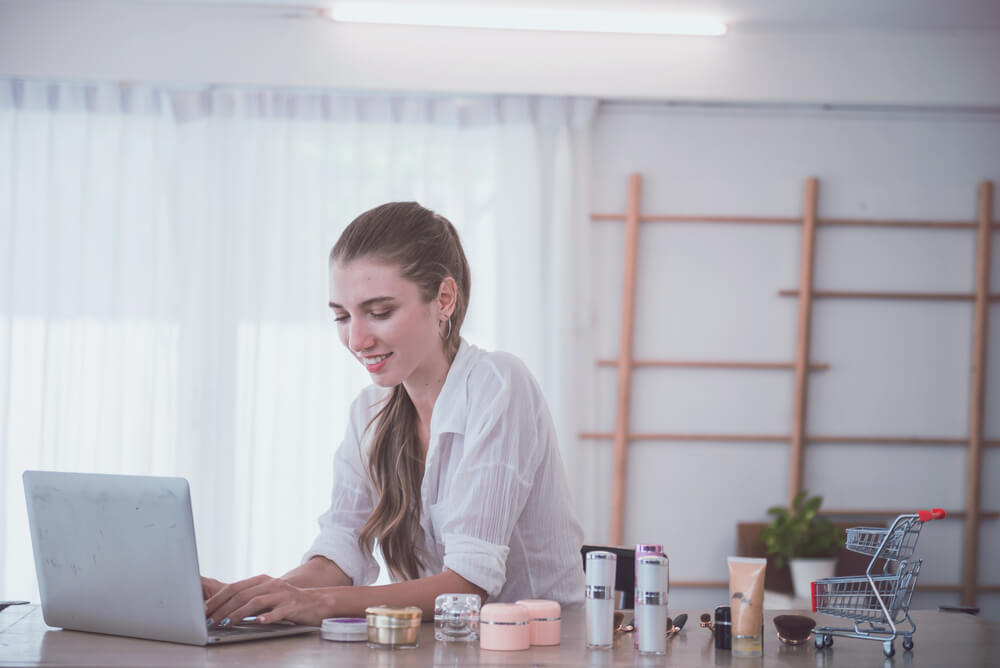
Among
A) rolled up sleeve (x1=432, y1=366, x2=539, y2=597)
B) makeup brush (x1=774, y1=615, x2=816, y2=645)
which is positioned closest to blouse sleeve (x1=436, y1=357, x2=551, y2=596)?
rolled up sleeve (x1=432, y1=366, x2=539, y2=597)

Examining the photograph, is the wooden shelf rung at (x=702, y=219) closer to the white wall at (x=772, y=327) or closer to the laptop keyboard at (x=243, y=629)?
the white wall at (x=772, y=327)

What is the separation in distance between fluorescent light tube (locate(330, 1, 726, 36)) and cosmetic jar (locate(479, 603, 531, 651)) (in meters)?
3.05

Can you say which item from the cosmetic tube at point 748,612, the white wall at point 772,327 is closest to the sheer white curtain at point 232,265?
the white wall at point 772,327

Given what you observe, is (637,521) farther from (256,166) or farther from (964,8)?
(964,8)

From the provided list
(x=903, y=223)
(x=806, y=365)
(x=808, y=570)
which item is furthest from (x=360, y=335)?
(x=903, y=223)

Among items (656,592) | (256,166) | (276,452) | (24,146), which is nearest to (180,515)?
(656,592)

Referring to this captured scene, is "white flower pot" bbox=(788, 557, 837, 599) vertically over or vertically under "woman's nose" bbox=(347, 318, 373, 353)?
under

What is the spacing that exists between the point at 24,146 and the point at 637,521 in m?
3.00

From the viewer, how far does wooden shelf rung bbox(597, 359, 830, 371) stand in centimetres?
404

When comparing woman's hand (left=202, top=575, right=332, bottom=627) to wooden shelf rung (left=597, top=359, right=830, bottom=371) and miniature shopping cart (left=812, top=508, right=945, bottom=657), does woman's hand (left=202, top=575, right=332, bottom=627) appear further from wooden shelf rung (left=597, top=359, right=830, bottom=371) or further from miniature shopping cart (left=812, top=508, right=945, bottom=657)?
wooden shelf rung (left=597, top=359, right=830, bottom=371)

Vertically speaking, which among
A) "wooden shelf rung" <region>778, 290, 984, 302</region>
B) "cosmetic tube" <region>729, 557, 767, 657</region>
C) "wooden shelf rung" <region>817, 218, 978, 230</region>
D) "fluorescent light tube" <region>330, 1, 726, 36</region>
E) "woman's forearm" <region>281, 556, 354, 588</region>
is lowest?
"woman's forearm" <region>281, 556, 354, 588</region>

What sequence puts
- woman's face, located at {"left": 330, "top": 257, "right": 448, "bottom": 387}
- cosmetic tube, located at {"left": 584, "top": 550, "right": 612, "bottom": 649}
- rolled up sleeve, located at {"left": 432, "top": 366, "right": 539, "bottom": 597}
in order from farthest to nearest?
1. woman's face, located at {"left": 330, "top": 257, "right": 448, "bottom": 387}
2. rolled up sleeve, located at {"left": 432, "top": 366, "right": 539, "bottom": 597}
3. cosmetic tube, located at {"left": 584, "top": 550, "right": 612, "bottom": 649}

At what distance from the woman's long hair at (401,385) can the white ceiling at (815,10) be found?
2326mm

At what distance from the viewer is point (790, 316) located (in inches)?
161
